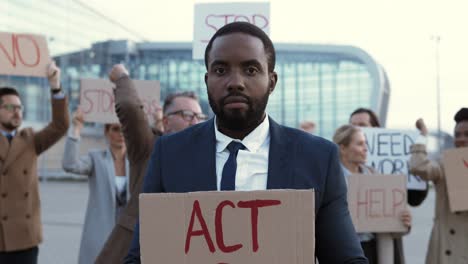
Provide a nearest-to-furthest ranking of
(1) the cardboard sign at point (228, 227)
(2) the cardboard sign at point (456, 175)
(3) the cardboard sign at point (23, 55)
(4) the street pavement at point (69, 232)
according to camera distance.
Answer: (1) the cardboard sign at point (228, 227) < (2) the cardboard sign at point (456, 175) < (3) the cardboard sign at point (23, 55) < (4) the street pavement at point (69, 232)

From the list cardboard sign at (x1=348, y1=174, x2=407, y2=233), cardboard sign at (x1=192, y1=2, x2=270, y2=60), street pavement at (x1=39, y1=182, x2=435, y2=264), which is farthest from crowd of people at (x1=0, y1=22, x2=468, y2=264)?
street pavement at (x1=39, y1=182, x2=435, y2=264)

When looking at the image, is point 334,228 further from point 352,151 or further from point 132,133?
point 352,151

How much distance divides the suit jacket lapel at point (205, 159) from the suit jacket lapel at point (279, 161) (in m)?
0.16

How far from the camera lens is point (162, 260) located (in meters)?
1.53

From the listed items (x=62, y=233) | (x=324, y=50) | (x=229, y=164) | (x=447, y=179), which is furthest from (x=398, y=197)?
(x=324, y=50)

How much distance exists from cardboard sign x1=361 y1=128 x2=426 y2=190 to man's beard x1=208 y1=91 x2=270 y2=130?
3402mm

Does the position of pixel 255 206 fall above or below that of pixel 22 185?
above

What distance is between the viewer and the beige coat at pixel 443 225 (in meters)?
4.01

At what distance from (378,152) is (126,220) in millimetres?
2648

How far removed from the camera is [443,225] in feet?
13.4

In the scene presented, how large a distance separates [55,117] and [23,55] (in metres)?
0.58

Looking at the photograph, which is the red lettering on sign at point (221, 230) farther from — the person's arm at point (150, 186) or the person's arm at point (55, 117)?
the person's arm at point (55, 117)

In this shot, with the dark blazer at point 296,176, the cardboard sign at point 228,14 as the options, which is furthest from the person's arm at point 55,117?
the dark blazer at point 296,176

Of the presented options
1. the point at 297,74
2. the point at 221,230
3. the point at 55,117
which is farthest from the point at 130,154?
the point at 297,74
